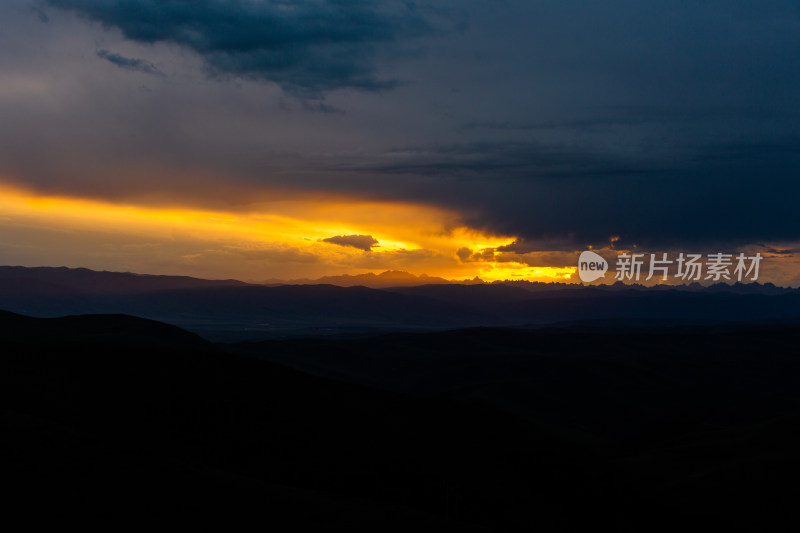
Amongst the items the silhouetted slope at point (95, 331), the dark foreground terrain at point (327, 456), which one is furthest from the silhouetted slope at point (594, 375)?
the silhouetted slope at point (95, 331)

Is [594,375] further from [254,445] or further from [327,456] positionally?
[254,445]

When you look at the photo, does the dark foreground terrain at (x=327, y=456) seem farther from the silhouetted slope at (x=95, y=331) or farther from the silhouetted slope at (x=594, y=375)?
the silhouetted slope at (x=95, y=331)

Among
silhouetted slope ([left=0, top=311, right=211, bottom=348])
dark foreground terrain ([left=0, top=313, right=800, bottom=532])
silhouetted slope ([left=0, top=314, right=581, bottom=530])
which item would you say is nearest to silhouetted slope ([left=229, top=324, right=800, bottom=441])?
dark foreground terrain ([left=0, top=313, right=800, bottom=532])

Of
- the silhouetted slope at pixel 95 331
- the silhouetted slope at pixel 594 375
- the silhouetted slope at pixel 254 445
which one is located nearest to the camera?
the silhouetted slope at pixel 254 445

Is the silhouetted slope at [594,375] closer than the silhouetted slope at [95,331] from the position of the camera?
No

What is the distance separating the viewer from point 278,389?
148 feet

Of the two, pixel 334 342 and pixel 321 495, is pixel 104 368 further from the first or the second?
pixel 334 342

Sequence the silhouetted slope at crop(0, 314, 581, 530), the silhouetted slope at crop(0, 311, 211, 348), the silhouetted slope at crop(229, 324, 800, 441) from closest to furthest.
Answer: the silhouetted slope at crop(0, 314, 581, 530) < the silhouetted slope at crop(0, 311, 211, 348) < the silhouetted slope at crop(229, 324, 800, 441)

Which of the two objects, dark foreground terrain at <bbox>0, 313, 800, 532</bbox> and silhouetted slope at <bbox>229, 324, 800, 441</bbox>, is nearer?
dark foreground terrain at <bbox>0, 313, 800, 532</bbox>

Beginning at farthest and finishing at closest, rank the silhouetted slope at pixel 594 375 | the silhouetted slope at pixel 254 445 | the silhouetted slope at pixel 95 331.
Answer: the silhouetted slope at pixel 594 375 < the silhouetted slope at pixel 95 331 < the silhouetted slope at pixel 254 445

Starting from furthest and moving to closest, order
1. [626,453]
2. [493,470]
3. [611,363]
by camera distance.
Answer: [611,363], [626,453], [493,470]

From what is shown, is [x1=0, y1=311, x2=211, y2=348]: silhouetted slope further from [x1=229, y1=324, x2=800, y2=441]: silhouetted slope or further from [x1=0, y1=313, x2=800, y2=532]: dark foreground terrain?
[x1=0, y1=313, x2=800, y2=532]: dark foreground terrain

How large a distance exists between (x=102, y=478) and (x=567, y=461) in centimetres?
3026

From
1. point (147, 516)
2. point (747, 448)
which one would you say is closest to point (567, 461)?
point (747, 448)
